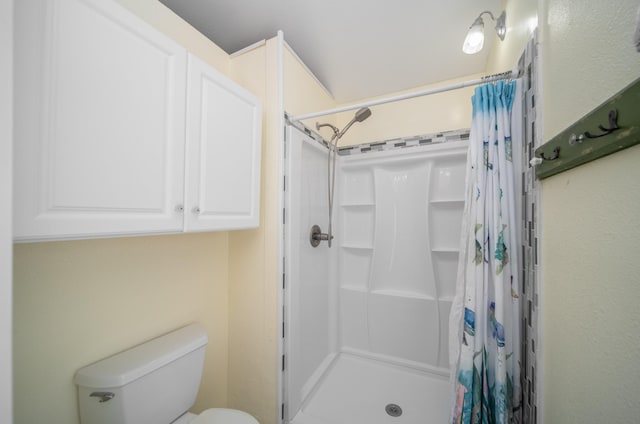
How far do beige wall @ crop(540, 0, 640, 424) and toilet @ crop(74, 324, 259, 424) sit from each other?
4.00 ft

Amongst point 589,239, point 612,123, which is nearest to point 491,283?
point 589,239

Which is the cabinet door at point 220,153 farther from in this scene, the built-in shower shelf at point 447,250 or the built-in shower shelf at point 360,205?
the built-in shower shelf at point 447,250

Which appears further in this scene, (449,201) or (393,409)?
(449,201)

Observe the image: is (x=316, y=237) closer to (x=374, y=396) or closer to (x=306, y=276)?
(x=306, y=276)

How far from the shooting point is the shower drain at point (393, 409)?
4.81 feet

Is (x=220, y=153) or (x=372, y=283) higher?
(x=220, y=153)

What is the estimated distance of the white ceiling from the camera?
1240 mm

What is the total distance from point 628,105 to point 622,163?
108mm

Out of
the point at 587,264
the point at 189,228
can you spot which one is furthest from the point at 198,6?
the point at 587,264

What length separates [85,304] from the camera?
848 mm

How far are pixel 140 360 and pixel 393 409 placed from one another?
1546mm

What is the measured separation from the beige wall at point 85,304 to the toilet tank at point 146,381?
58mm

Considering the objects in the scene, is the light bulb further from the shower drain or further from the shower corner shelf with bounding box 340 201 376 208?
the shower drain

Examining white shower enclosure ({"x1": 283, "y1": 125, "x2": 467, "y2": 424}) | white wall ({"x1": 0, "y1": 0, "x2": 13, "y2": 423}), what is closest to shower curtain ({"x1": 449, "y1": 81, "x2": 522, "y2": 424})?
white shower enclosure ({"x1": 283, "y1": 125, "x2": 467, "y2": 424})
